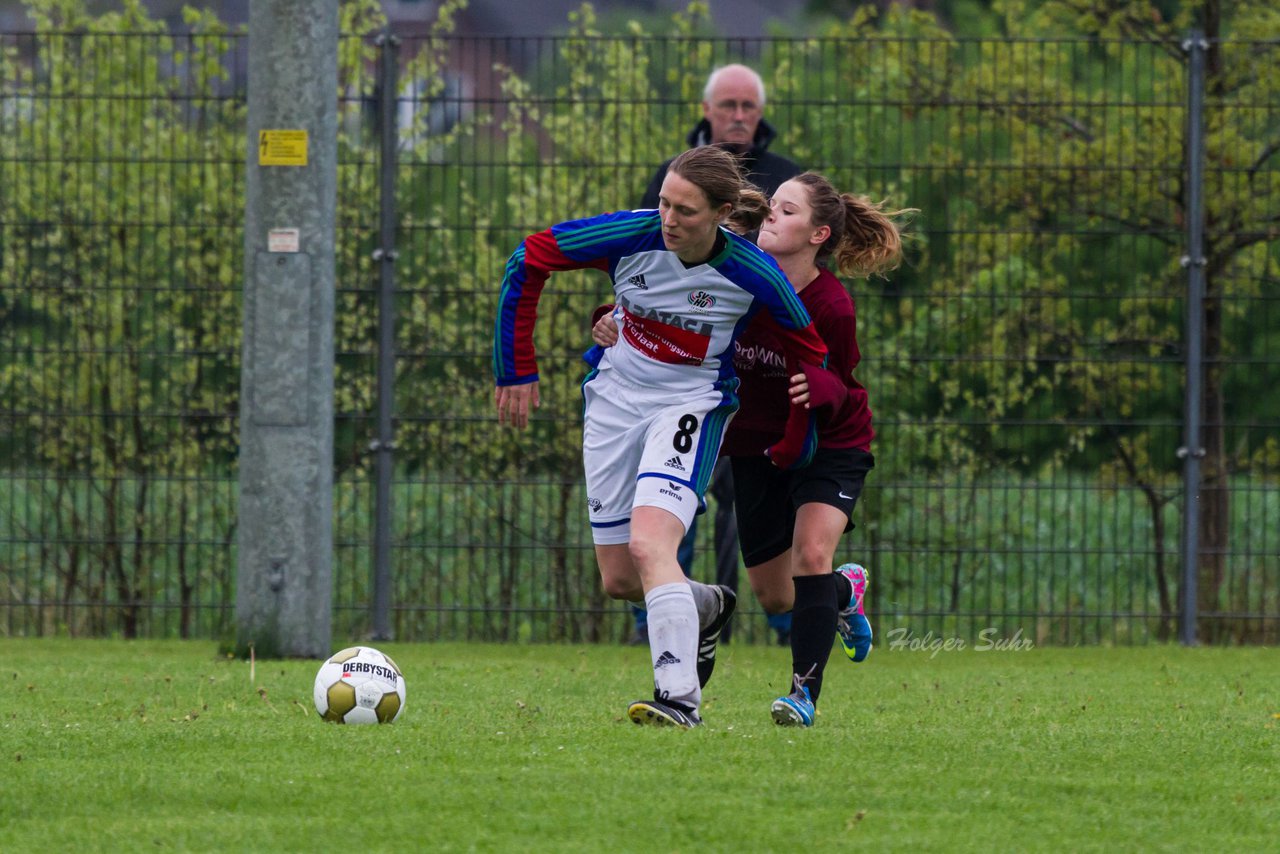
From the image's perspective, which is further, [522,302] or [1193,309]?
[1193,309]

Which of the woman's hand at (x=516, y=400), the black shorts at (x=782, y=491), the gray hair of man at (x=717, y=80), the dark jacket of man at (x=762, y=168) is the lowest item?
the black shorts at (x=782, y=491)

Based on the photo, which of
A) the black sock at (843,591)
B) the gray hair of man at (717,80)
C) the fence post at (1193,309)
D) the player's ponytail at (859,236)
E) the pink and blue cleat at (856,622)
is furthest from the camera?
the fence post at (1193,309)

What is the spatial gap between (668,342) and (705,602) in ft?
3.05

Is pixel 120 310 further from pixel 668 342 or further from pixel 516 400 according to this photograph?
pixel 668 342

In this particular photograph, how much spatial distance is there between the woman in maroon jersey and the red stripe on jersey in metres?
0.20

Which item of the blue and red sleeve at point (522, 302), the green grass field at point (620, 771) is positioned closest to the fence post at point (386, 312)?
the green grass field at point (620, 771)

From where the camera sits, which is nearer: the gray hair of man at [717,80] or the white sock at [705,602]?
the white sock at [705,602]

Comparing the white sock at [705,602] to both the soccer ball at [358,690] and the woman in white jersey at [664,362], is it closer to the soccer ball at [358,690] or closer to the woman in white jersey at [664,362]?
the woman in white jersey at [664,362]

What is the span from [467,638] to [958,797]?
5.67m

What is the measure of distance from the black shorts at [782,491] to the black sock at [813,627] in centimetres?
27

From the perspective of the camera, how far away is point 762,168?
350 inches

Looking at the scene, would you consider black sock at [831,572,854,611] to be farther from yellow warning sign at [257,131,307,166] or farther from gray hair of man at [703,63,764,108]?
yellow warning sign at [257,131,307,166]

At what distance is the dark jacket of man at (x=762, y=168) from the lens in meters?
8.80

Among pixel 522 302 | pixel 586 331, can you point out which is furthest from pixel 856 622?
pixel 586 331
